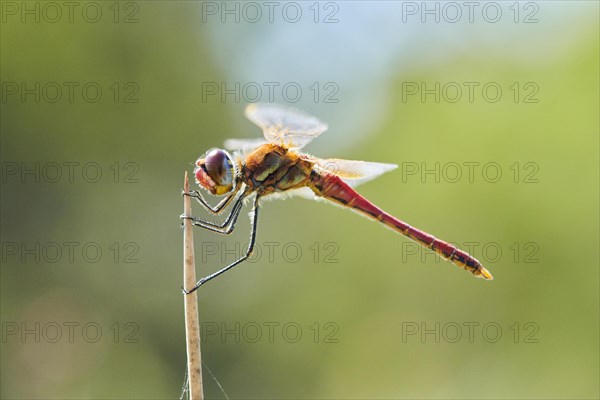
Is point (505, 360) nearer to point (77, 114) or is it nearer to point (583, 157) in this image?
point (583, 157)

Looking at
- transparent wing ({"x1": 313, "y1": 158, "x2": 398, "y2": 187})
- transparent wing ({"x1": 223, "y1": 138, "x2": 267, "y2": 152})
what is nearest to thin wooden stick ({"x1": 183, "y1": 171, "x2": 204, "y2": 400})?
transparent wing ({"x1": 223, "y1": 138, "x2": 267, "y2": 152})

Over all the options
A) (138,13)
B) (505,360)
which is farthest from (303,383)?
(138,13)

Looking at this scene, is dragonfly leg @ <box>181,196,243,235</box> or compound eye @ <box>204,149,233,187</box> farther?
dragonfly leg @ <box>181,196,243,235</box>

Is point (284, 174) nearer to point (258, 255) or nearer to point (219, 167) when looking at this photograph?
point (219, 167)

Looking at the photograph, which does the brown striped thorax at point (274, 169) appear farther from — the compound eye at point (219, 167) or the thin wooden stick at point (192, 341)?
the thin wooden stick at point (192, 341)

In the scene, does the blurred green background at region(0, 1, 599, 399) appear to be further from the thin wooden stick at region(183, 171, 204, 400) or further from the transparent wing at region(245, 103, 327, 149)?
the thin wooden stick at region(183, 171, 204, 400)

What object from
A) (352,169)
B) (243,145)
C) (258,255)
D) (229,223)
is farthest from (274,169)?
(258,255)

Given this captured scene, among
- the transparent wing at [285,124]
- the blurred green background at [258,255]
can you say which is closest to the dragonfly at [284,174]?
the transparent wing at [285,124]
